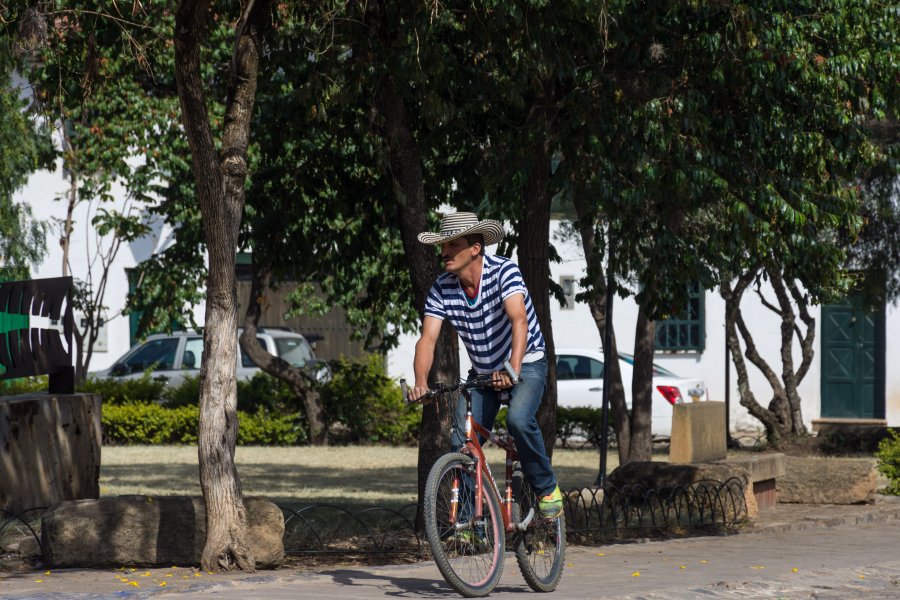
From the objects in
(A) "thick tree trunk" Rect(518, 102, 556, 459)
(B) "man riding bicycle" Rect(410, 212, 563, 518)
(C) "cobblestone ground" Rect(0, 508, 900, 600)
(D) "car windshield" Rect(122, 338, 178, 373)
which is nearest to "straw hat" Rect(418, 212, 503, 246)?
(B) "man riding bicycle" Rect(410, 212, 563, 518)

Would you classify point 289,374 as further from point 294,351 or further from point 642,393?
point 642,393

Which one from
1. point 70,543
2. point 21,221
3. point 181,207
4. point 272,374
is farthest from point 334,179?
point 21,221

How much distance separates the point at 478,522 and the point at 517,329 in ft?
3.00

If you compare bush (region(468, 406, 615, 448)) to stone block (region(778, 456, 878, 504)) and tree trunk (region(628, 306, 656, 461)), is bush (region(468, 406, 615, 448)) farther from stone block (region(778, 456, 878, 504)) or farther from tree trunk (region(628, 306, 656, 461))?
stone block (region(778, 456, 878, 504))

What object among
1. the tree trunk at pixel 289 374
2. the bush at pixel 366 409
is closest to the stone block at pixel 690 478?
the tree trunk at pixel 289 374

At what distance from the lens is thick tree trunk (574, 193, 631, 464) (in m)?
9.72

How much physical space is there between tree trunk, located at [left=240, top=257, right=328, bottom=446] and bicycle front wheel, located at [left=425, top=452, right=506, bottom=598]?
42.1 ft

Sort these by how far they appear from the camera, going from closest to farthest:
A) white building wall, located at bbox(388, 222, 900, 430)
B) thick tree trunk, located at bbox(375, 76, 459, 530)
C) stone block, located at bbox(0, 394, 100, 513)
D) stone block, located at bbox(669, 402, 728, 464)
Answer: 1. thick tree trunk, located at bbox(375, 76, 459, 530)
2. stone block, located at bbox(0, 394, 100, 513)
3. stone block, located at bbox(669, 402, 728, 464)
4. white building wall, located at bbox(388, 222, 900, 430)

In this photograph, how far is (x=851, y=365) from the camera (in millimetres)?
25406

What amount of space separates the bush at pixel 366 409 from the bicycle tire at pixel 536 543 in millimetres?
14106

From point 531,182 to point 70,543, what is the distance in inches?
173

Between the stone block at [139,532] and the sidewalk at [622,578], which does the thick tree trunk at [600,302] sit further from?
the stone block at [139,532]

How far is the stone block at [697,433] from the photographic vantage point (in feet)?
38.3

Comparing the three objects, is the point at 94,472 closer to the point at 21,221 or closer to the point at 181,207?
the point at 181,207
